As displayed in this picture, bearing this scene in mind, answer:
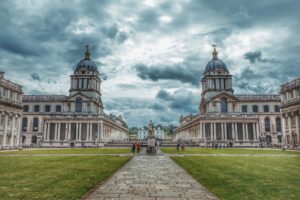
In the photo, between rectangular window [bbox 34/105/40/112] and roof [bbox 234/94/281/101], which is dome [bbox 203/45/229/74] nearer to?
roof [bbox 234/94/281/101]

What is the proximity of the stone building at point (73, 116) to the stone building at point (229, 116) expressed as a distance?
119 ft

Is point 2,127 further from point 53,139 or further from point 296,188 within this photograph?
point 296,188

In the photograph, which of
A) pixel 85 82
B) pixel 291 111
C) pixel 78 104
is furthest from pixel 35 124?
pixel 291 111

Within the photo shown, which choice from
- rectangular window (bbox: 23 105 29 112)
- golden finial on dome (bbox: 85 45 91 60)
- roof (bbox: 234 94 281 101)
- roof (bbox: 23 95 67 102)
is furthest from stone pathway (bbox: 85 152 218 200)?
rectangular window (bbox: 23 105 29 112)

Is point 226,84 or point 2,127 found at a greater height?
point 226,84

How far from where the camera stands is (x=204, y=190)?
1123 cm

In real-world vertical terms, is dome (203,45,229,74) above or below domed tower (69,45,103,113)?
above

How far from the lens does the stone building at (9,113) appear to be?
61062 mm

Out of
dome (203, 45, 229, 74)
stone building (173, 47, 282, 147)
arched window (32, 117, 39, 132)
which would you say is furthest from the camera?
dome (203, 45, 229, 74)

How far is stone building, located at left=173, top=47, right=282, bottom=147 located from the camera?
287 feet

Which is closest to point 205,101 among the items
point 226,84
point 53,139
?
point 226,84

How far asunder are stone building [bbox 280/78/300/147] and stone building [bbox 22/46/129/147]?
55.1 meters

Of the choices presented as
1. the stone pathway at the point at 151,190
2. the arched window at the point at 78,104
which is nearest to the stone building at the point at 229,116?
the arched window at the point at 78,104

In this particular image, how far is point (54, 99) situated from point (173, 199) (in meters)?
109
